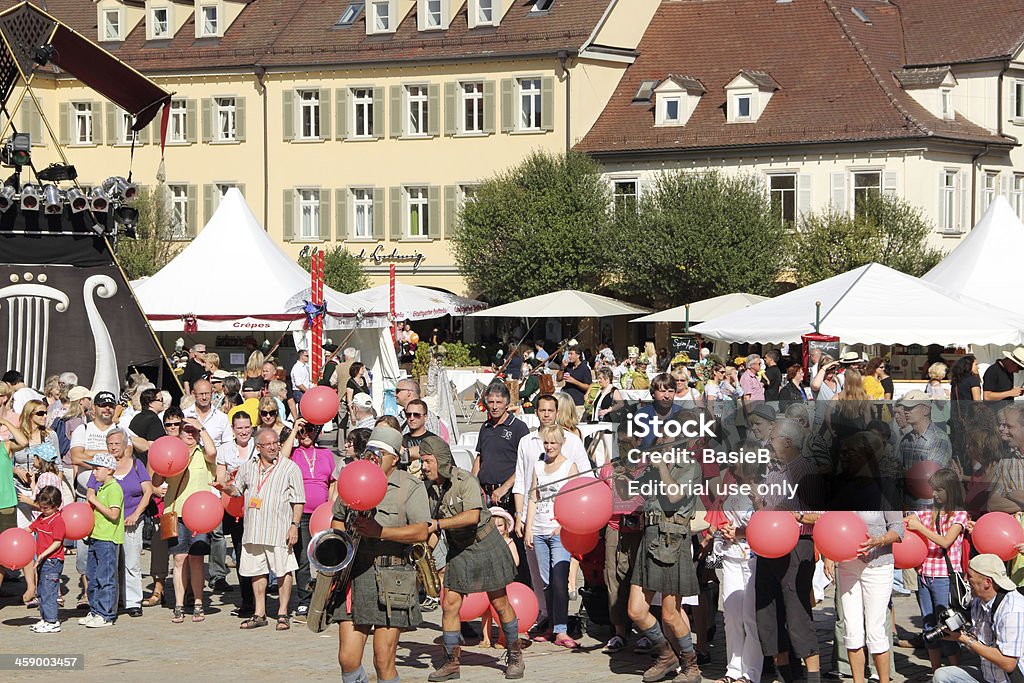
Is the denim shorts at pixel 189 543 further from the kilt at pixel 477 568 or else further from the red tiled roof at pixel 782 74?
the red tiled roof at pixel 782 74

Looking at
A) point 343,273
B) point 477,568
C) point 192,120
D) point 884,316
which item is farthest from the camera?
point 192,120

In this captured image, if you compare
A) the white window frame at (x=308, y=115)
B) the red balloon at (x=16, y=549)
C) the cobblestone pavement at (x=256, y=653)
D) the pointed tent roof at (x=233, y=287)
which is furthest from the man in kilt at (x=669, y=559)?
the white window frame at (x=308, y=115)

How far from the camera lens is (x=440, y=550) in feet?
47.0

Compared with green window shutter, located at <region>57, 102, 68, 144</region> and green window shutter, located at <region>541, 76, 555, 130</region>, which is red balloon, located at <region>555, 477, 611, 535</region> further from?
green window shutter, located at <region>57, 102, 68, 144</region>

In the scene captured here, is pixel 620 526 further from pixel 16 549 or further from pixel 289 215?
pixel 289 215

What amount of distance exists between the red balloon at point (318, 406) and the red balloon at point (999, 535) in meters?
5.39

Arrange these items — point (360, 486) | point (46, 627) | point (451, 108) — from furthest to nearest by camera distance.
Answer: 1. point (451, 108)
2. point (46, 627)
3. point (360, 486)

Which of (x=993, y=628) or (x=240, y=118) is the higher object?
(x=240, y=118)

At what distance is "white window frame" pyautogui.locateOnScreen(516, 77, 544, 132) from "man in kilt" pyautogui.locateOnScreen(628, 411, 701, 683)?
3899cm

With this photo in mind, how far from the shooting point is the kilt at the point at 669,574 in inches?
433

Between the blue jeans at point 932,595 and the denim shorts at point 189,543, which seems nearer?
the blue jeans at point 932,595

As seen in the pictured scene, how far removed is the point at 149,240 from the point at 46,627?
39.7 m

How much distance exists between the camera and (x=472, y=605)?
38.4ft

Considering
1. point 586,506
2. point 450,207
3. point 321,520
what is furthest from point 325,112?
point 586,506
